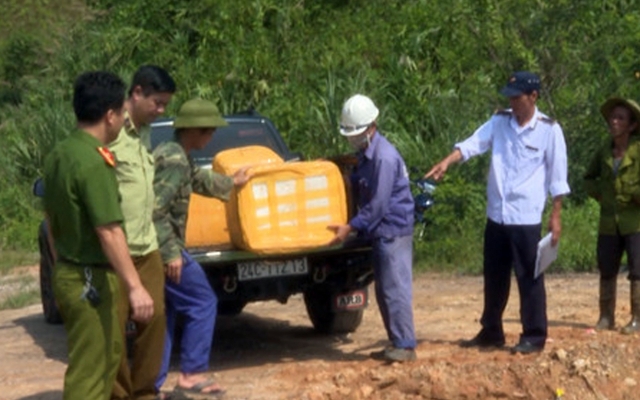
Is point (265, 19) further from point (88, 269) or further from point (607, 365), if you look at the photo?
point (88, 269)

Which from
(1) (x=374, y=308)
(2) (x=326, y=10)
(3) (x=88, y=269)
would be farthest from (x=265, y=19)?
(3) (x=88, y=269)

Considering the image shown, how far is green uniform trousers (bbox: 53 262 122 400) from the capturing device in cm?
650

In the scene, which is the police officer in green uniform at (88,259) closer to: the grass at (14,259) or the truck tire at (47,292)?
the truck tire at (47,292)

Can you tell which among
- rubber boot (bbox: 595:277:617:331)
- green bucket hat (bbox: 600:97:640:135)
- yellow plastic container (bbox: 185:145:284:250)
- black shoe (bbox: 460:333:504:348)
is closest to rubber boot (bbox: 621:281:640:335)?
rubber boot (bbox: 595:277:617:331)

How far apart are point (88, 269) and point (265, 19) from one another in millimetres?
15313

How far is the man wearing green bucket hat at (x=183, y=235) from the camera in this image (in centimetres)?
822

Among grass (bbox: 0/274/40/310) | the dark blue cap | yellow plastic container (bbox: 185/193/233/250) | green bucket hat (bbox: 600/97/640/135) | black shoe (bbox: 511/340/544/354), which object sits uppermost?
the dark blue cap

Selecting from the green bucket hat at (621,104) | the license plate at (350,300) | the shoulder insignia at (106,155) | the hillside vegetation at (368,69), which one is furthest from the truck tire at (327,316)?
the shoulder insignia at (106,155)

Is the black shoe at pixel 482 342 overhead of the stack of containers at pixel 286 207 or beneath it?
beneath

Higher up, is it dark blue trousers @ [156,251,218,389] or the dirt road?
dark blue trousers @ [156,251,218,389]

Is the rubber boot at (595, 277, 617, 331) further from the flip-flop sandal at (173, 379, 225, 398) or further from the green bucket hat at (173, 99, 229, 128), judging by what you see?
the green bucket hat at (173, 99, 229, 128)

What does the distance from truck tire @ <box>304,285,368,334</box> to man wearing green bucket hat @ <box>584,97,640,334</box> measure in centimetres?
178

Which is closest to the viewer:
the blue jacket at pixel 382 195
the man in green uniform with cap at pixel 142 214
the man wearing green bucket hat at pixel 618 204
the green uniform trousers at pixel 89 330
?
the green uniform trousers at pixel 89 330

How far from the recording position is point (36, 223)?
17.9 metres
